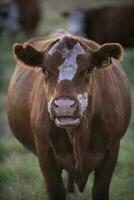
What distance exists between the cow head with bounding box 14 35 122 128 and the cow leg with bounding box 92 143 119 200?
1.78ft

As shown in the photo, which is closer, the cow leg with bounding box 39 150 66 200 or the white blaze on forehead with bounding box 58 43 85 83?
the white blaze on forehead with bounding box 58 43 85 83

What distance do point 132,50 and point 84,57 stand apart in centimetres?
944

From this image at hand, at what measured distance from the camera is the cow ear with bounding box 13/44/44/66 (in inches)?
211

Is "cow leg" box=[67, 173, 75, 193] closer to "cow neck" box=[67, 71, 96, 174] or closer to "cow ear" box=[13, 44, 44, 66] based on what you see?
"cow neck" box=[67, 71, 96, 174]

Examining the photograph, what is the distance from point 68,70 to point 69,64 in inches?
2.0

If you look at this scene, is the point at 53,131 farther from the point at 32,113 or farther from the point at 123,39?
the point at 123,39

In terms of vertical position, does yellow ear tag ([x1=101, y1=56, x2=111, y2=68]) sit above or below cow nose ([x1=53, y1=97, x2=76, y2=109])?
above

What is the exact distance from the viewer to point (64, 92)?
4.96 metres

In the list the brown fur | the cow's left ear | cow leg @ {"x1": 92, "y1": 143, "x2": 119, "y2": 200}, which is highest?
the cow's left ear

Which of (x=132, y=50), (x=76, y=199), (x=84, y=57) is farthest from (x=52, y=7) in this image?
(x=84, y=57)

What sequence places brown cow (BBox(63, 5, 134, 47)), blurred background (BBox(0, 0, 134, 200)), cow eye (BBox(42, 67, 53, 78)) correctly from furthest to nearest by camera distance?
brown cow (BBox(63, 5, 134, 47)) < blurred background (BBox(0, 0, 134, 200)) < cow eye (BBox(42, 67, 53, 78))

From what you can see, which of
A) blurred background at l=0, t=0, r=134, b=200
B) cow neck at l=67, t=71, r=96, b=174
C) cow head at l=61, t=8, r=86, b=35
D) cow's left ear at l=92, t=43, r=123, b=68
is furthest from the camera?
cow head at l=61, t=8, r=86, b=35

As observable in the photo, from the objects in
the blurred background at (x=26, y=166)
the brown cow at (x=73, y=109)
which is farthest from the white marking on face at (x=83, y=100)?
the blurred background at (x=26, y=166)

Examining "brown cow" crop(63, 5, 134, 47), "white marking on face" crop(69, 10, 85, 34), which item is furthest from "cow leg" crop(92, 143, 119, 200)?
"white marking on face" crop(69, 10, 85, 34)
